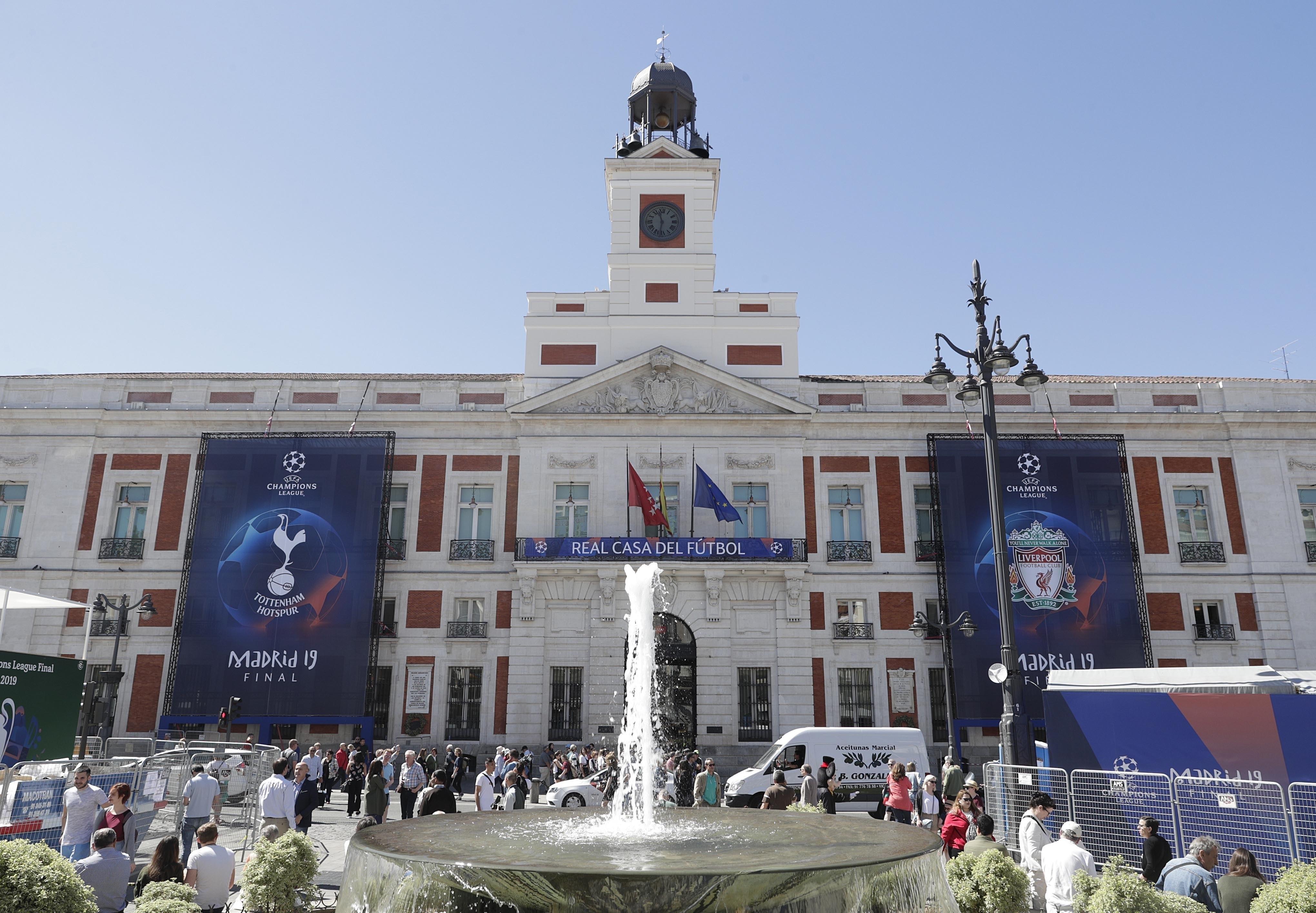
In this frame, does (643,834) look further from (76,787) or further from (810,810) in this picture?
(76,787)

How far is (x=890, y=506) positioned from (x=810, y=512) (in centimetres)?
272

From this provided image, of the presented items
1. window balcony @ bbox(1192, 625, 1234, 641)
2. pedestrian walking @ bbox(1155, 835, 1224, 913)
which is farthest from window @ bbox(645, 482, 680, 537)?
pedestrian walking @ bbox(1155, 835, 1224, 913)

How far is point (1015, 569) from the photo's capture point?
28.7m

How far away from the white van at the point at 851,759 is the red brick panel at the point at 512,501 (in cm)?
1238

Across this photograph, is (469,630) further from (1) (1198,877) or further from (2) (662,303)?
(1) (1198,877)

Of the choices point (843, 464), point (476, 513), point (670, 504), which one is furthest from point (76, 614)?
point (843, 464)

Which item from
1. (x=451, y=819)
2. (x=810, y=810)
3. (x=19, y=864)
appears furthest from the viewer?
(x=810, y=810)

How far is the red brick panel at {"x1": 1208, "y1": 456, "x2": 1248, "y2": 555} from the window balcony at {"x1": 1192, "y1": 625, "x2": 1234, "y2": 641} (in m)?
2.60

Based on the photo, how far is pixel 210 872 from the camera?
8.05 m

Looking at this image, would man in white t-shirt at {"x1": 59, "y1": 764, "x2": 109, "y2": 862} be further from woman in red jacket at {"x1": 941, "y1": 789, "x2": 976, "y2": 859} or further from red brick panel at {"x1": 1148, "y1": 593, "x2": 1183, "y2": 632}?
red brick panel at {"x1": 1148, "y1": 593, "x2": 1183, "y2": 632}

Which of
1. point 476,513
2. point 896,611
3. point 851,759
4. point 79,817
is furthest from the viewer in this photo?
point 476,513

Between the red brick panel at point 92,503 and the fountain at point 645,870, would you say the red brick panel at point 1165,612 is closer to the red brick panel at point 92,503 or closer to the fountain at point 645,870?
the fountain at point 645,870

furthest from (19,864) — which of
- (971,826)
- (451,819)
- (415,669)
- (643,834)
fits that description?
(415,669)

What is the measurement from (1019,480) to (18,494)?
33.4 metres
